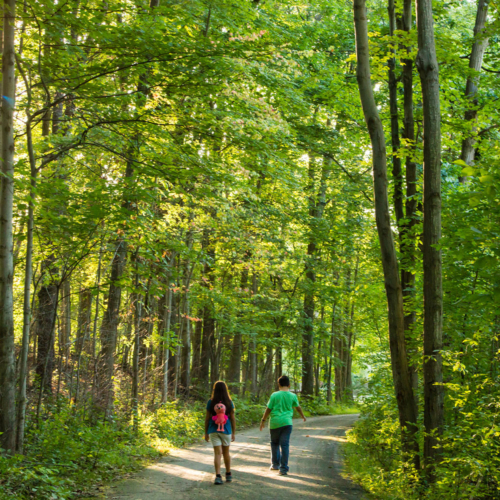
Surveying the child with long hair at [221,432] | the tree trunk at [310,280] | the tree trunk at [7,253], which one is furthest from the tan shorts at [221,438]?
the tree trunk at [310,280]

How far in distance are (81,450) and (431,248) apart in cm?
686

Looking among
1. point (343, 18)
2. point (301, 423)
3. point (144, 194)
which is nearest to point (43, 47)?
point (144, 194)

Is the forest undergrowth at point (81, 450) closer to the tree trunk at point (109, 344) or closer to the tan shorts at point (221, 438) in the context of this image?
the tree trunk at point (109, 344)

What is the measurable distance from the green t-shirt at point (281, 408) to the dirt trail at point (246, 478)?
92 centimetres

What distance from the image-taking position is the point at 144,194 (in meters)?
9.42

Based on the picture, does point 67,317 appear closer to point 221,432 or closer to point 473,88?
point 221,432

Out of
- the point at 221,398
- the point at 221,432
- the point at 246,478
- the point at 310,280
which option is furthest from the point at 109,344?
the point at 310,280

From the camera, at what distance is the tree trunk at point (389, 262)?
27.4 feet

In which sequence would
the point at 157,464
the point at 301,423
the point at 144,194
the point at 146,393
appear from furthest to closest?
1. the point at 301,423
2. the point at 146,393
3. the point at 157,464
4. the point at 144,194

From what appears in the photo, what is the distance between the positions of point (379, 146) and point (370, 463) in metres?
6.17

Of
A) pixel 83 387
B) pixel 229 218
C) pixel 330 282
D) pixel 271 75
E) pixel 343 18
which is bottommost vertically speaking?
pixel 83 387

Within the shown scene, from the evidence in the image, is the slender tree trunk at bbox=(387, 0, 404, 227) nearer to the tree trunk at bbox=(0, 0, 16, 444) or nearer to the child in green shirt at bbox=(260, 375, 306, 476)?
the child in green shirt at bbox=(260, 375, 306, 476)

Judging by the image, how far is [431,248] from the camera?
7613 mm

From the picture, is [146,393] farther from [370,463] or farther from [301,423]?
[301,423]
